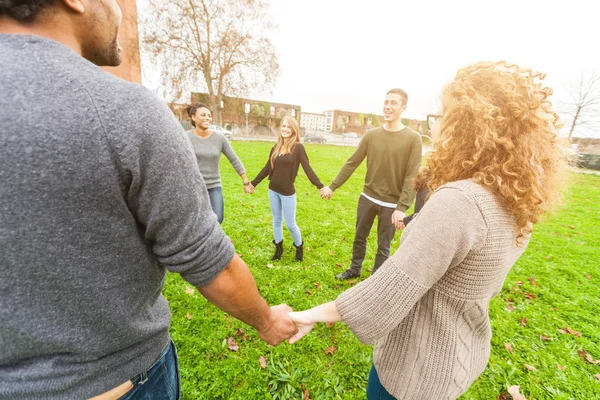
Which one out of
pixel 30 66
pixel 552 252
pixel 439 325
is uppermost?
pixel 30 66

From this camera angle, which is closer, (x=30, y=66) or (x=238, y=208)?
(x=30, y=66)

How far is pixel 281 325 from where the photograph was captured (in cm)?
151

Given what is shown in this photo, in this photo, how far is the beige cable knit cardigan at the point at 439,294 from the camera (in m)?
1.18

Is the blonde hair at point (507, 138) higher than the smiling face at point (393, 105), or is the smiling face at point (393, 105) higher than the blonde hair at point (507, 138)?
the smiling face at point (393, 105)

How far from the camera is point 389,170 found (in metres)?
4.08

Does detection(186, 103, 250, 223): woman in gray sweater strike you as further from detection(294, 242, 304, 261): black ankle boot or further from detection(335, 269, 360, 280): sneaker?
detection(335, 269, 360, 280): sneaker

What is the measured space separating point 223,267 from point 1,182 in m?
0.69

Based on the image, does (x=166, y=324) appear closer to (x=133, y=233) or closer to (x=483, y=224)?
(x=133, y=233)

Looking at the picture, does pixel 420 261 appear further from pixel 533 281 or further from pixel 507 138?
pixel 533 281

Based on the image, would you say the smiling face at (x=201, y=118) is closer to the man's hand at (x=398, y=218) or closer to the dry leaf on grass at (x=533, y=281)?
the man's hand at (x=398, y=218)

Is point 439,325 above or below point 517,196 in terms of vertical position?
below

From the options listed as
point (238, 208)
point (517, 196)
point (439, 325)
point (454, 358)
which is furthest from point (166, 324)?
point (238, 208)

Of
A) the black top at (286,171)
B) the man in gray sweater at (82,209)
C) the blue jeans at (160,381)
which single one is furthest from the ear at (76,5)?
the black top at (286,171)

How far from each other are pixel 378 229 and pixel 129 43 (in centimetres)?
2032
